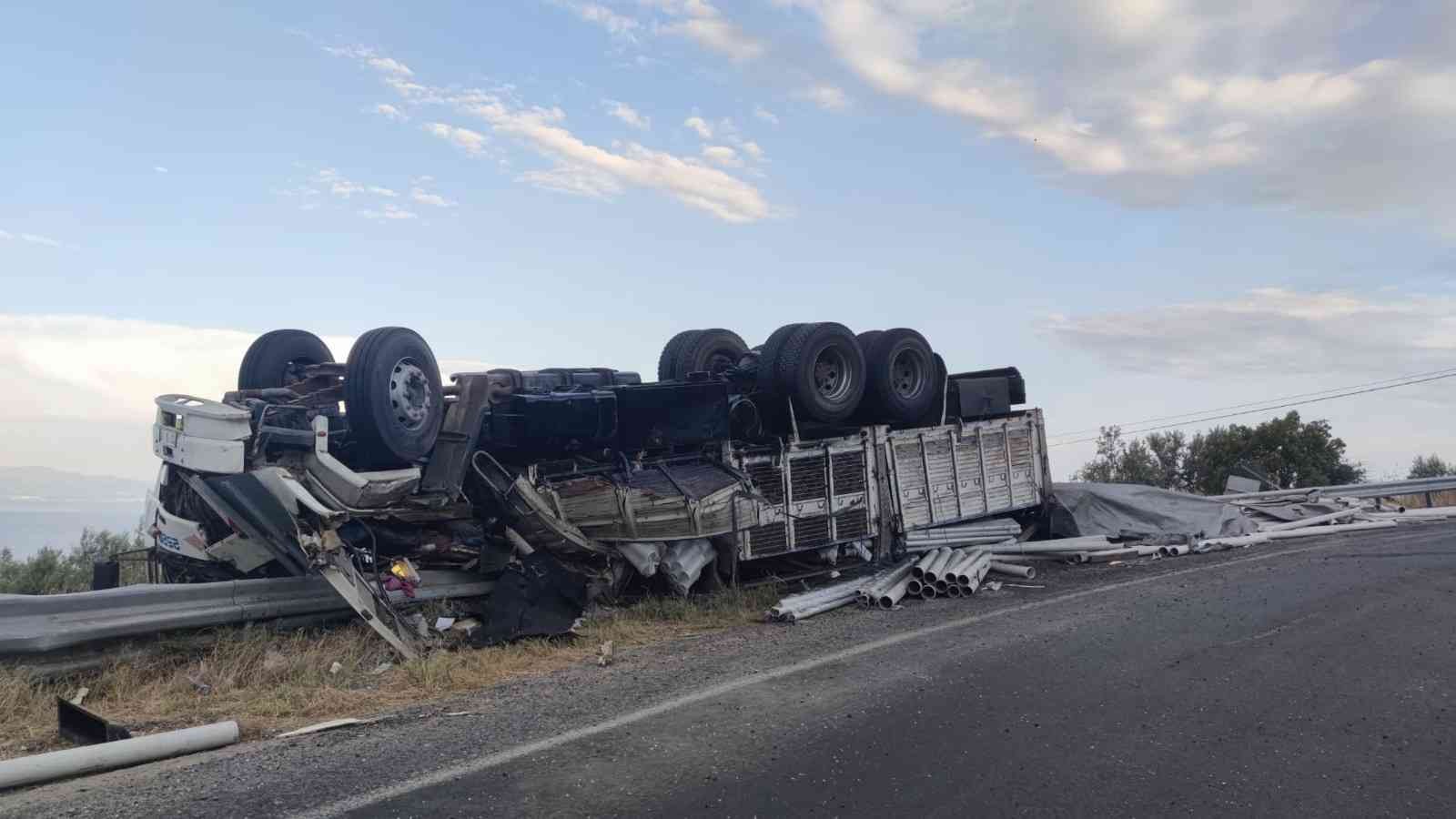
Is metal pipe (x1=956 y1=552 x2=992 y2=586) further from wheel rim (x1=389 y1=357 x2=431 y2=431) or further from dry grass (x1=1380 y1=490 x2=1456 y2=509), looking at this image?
dry grass (x1=1380 y1=490 x2=1456 y2=509)

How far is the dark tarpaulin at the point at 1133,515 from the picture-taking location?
42.8 ft

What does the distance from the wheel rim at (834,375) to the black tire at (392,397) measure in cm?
402

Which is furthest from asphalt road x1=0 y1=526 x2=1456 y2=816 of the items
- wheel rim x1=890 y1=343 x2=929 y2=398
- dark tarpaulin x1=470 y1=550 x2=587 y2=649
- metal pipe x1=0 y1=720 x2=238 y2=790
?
wheel rim x1=890 y1=343 x2=929 y2=398

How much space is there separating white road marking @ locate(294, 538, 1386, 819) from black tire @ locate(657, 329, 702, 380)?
4927mm

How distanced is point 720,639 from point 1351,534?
10.3 meters

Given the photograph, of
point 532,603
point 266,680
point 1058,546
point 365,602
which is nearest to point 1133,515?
point 1058,546

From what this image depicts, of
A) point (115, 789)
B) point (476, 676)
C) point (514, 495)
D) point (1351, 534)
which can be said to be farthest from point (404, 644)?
point (1351, 534)

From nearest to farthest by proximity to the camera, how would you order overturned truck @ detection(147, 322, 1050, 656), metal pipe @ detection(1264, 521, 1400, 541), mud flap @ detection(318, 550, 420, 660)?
1. mud flap @ detection(318, 550, 420, 660)
2. overturned truck @ detection(147, 322, 1050, 656)
3. metal pipe @ detection(1264, 521, 1400, 541)

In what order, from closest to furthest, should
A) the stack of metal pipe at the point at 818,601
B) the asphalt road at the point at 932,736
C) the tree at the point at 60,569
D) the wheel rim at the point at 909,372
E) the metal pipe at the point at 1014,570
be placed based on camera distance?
the asphalt road at the point at 932,736, the stack of metal pipe at the point at 818,601, the tree at the point at 60,569, the metal pipe at the point at 1014,570, the wheel rim at the point at 909,372

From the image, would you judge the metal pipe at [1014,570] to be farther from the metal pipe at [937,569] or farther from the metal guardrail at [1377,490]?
the metal guardrail at [1377,490]

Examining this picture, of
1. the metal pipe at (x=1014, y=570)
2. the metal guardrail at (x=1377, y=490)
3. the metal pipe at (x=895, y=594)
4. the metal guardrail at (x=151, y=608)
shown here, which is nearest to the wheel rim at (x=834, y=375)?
the metal pipe at (x=895, y=594)

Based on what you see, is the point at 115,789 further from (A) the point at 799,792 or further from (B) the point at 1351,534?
(B) the point at 1351,534

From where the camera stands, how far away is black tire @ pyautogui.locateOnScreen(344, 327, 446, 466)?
25.0ft

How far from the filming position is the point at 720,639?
25.0ft
